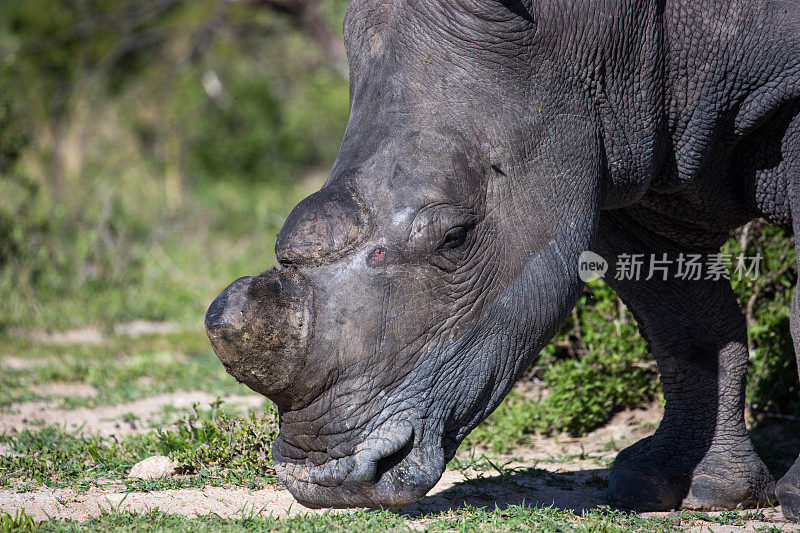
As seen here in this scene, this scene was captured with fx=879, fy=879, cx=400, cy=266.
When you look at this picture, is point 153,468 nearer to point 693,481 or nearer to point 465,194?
point 465,194

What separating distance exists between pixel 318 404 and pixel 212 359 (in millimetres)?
4589

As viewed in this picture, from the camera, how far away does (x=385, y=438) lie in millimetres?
2795

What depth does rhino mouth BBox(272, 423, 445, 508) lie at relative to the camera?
2781 mm

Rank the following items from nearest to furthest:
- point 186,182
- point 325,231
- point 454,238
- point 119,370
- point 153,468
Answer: point 325,231
point 454,238
point 153,468
point 119,370
point 186,182

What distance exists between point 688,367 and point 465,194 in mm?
1925

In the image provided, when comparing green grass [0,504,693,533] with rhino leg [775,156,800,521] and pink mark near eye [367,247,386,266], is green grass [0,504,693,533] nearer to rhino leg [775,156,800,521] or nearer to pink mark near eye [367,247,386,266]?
rhino leg [775,156,800,521]

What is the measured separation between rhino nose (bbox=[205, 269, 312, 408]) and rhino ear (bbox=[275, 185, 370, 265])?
0.08 meters

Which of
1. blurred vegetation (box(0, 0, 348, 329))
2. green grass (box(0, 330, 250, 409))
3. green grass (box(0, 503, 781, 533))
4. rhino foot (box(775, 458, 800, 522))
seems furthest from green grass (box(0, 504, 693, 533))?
blurred vegetation (box(0, 0, 348, 329))

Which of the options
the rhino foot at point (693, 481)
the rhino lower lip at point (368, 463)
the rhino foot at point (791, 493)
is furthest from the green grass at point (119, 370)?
the rhino foot at point (791, 493)

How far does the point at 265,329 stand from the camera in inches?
105

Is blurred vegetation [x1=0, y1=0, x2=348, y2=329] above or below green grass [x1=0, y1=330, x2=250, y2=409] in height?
above

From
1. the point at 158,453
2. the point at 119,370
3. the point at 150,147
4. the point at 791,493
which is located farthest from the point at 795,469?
the point at 150,147

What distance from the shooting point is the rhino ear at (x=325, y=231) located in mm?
2773

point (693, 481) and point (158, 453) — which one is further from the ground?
point (693, 481)
